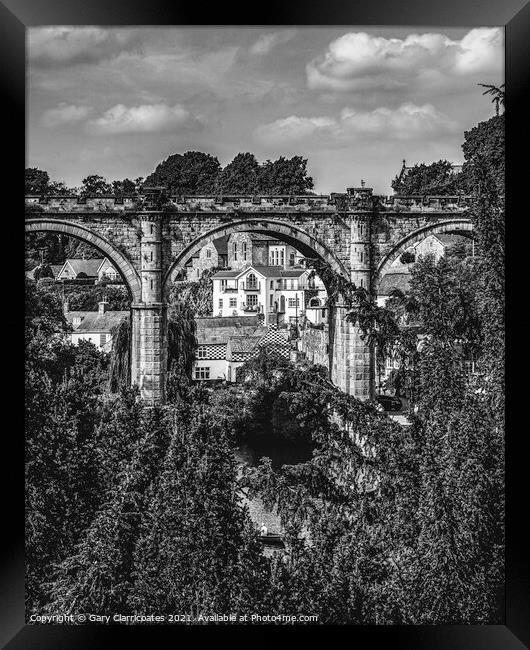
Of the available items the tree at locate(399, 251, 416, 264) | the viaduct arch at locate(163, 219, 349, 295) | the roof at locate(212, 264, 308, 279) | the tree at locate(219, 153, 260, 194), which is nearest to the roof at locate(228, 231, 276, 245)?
the viaduct arch at locate(163, 219, 349, 295)

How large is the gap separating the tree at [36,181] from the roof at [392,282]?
A: 290 inches

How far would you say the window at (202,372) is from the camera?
18.2m

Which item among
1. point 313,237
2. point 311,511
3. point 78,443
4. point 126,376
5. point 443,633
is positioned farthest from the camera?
point 313,237

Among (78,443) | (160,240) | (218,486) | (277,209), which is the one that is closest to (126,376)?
(160,240)

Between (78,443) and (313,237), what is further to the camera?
(313,237)

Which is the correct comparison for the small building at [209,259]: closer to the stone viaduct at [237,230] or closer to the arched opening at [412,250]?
the stone viaduct at [237,230]

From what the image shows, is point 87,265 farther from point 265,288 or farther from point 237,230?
point 265,288

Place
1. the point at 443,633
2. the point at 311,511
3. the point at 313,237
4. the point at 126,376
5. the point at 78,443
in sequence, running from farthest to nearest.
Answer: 1. the point at 313,237
2. the point at 126,376
3. the point at 78,443
4. the point at 311,511
5. the point at 443,633

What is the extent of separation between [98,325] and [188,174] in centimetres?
467

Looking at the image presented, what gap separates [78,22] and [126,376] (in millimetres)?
12031

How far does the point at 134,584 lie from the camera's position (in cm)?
877

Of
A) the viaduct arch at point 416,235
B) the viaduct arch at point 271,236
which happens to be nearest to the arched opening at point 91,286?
the viaduct arch at point 271,236

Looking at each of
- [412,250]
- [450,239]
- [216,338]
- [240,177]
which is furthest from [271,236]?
[450,239]
